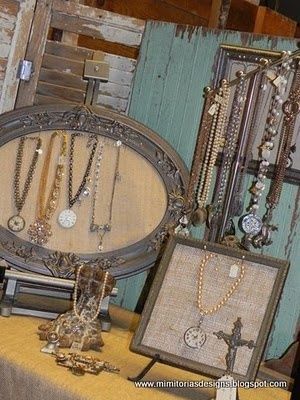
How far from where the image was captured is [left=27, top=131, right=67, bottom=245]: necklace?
1.51 meters

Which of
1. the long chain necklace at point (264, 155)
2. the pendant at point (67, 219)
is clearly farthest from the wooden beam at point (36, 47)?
the long chain necklace at point (264, 155)

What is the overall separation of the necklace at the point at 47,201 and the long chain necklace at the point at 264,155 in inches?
14.1

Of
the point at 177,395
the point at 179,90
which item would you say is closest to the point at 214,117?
the point at 179,90

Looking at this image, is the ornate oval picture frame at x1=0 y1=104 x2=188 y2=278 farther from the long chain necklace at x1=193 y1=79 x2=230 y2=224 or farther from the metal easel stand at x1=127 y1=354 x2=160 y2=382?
the metal easel stand at x1=127 y1=354 x2=160 y2=382

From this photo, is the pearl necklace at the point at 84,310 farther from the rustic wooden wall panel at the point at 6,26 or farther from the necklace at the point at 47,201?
the rustic wooden wall panel at the point at 6,26

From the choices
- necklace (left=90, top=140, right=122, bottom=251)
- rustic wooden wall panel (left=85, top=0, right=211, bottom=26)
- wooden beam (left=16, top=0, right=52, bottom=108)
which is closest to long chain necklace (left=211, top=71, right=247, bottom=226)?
necklace (left=90, top=140, right=122, bottom=251)

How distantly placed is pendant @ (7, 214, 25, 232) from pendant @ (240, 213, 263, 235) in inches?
16.2

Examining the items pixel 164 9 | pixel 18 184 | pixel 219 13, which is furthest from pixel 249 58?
pixel 164 9

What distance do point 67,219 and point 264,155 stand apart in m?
0.39

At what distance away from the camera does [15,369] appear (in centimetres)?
119

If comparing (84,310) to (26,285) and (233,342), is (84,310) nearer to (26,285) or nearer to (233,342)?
(26,285)

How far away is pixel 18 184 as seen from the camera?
1.52 m

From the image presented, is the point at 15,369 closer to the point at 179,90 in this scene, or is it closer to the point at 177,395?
the point at 177,395

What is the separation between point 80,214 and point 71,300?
0.55 feet
